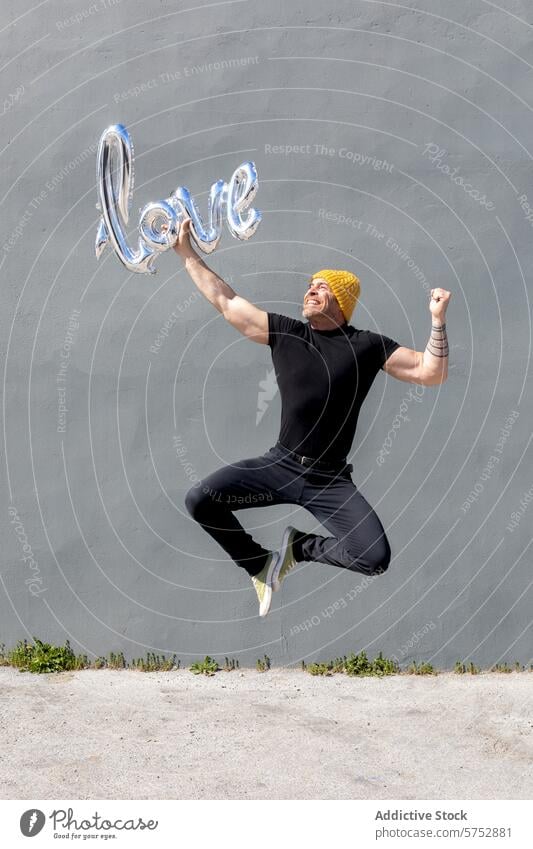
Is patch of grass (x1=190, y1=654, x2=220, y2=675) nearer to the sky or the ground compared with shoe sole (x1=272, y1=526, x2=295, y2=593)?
nearer to the ground

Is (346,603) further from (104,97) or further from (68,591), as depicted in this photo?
(104,97)

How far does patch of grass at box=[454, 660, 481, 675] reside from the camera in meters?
10.3

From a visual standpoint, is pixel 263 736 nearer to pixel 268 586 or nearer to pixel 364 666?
pixel 364 666

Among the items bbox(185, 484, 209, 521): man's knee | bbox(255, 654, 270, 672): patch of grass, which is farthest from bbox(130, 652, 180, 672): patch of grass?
bbox(185, 484, 209, 521): man's knee

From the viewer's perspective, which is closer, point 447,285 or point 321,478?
point 321,478

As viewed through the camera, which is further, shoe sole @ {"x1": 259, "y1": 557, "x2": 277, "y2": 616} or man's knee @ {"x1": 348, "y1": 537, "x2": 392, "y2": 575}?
shoe sole @ {"x1": 259, "y1": 557, "x2": 277, "y2": 616}

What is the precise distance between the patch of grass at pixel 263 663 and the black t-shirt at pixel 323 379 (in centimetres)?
307

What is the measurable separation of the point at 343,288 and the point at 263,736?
3801 mm

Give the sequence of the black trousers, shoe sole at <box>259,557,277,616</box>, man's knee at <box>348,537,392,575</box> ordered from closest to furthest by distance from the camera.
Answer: man's knee at <box>348,537,392,575</box> < the black trousers < shoe sole at <box>259,557,277,616</box>

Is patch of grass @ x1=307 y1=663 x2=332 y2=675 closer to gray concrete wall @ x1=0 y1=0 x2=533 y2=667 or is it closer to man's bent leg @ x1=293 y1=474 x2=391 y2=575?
gray concrete wall @ x1=0 y1=0 x2=533 y2=667

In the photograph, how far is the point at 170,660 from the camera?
10336 mm

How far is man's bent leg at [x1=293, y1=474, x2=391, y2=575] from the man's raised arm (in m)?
1.16
